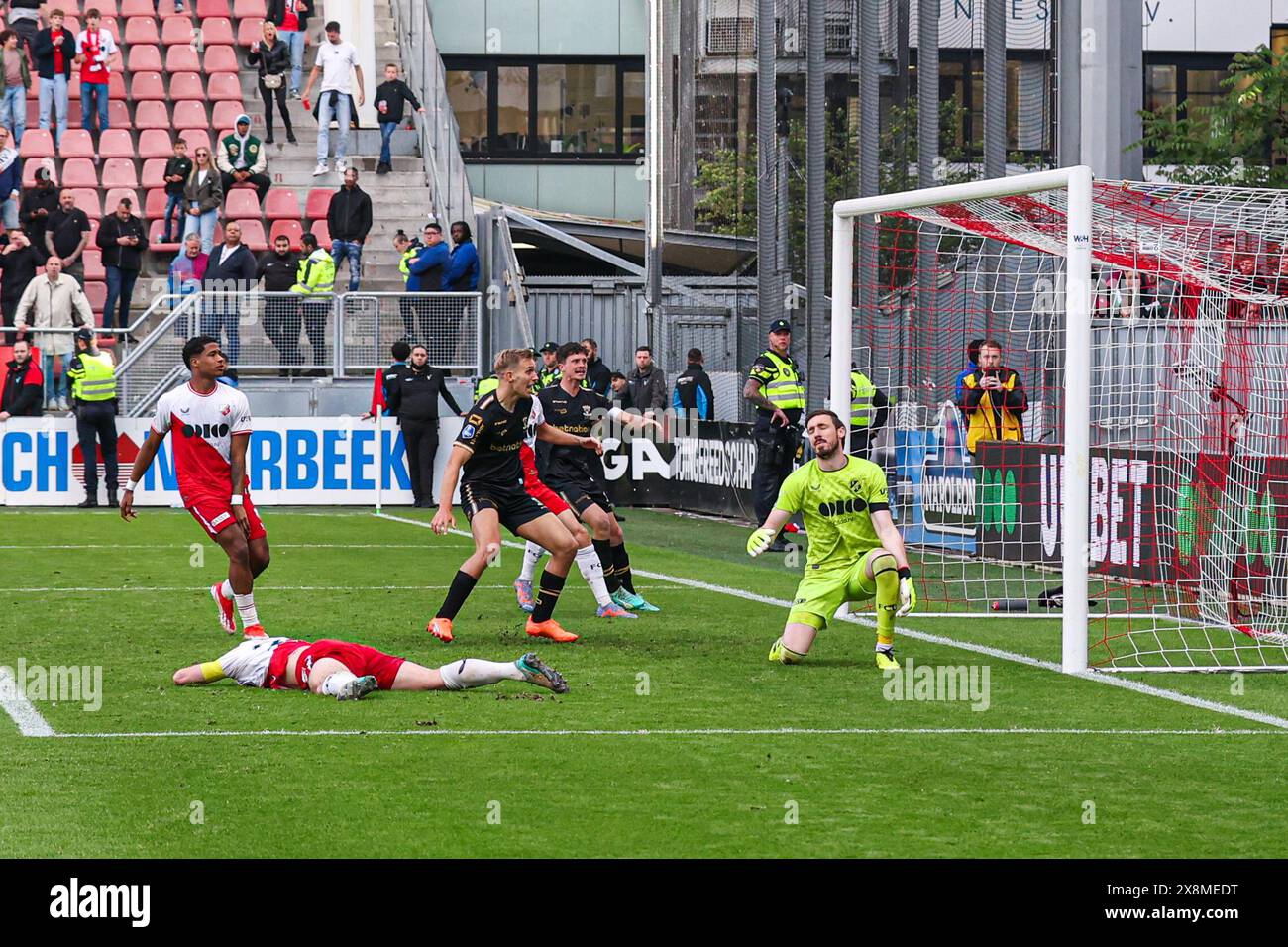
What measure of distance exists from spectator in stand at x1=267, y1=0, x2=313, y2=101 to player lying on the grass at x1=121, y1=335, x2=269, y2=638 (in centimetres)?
2173

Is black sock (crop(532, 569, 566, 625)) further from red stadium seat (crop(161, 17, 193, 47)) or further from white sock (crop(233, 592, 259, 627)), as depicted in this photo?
red stadium seat (crop(161, 17, 193, 47))

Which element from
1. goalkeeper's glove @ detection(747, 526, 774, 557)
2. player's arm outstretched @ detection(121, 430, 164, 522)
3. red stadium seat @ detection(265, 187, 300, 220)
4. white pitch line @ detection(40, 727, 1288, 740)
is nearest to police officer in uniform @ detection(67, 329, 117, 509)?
red stadium seat @ detection(265, 187, 300, 220)

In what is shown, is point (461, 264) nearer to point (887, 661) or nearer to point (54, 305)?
point (54, 305)

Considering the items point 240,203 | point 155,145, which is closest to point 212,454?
point 240,203

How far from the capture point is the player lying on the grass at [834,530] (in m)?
11.6

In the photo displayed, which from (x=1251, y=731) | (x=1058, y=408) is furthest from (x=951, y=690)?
(x=1058, y=408)

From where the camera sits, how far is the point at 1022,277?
22.2m

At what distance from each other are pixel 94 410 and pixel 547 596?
13.0 meters

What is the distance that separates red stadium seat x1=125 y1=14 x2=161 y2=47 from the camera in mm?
33625

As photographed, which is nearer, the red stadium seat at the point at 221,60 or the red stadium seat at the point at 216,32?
the red stadium seat at the point at 221,60

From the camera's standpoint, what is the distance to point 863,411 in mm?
17625

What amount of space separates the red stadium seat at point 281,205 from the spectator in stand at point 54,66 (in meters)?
3.57

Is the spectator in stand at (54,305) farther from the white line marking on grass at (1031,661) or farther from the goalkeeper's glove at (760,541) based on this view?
the goalkeeper's glove at (760,541)

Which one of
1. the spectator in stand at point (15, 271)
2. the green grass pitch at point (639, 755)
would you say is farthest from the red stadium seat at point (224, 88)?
the green grass pitch at point (639, 755)
